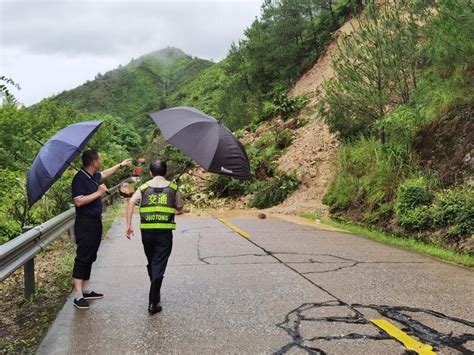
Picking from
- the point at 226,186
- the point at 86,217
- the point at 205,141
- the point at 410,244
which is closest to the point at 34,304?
the point at 86,217

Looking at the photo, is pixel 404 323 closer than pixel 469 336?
No

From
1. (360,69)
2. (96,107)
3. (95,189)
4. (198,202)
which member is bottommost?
(198,202)

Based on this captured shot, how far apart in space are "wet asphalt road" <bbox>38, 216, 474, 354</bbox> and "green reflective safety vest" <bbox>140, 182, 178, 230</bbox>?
948 mm

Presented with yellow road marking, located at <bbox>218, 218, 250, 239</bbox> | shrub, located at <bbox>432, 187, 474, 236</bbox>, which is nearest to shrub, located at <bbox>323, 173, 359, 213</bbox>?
yellow road marking, located at <bbox>218, 218, 250, 239</bbox>

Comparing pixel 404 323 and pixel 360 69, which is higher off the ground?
pixel 360 69

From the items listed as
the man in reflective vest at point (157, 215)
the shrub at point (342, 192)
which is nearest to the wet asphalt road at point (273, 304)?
the man in reflective vest at point (157, 215)

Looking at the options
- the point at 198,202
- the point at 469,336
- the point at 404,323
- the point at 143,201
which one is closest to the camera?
the point at 469,336

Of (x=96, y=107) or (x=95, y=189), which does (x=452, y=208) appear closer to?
(x=95, y=189)

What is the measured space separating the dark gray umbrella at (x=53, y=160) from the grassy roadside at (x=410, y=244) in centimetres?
620

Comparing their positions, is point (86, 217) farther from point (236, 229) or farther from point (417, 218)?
point (417, 218)

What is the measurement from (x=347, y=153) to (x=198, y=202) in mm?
7920

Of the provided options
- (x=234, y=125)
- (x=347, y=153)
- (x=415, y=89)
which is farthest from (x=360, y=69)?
(x=234, y=125)

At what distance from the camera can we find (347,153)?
16812 millimetres

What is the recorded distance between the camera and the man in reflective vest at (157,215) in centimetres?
578
